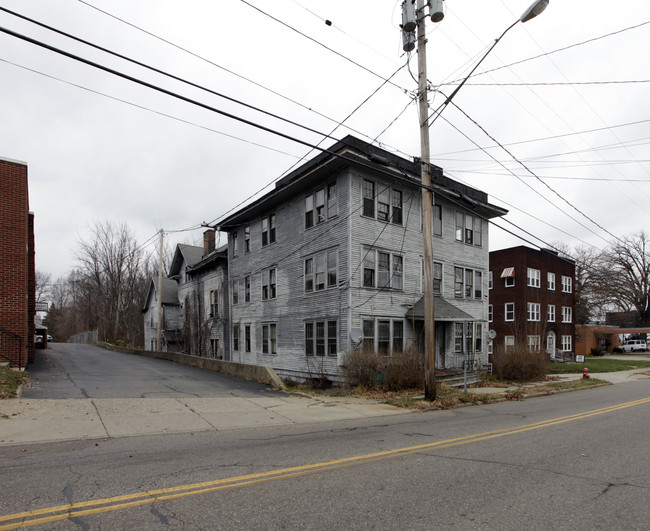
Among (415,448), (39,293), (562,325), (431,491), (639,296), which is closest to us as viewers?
(431,491)

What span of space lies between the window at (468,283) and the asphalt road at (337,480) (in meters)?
13.7

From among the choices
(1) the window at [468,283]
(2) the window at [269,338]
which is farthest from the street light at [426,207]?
(2) the window at [269,338]

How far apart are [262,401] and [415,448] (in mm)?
6058

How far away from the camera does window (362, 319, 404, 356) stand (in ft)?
58.9

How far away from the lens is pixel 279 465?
601 cm

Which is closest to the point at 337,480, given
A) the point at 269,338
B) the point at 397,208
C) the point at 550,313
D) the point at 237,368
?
the point at 237,368

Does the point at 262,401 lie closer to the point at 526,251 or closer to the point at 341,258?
the point at 341,258

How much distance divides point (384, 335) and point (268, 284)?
7499 millimetres

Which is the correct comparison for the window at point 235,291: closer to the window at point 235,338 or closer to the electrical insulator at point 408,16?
the window at point 235,338

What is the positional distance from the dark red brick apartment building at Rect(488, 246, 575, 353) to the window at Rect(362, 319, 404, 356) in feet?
64.2

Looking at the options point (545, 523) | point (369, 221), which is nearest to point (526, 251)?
point (369, 221)

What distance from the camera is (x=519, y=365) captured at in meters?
19.7

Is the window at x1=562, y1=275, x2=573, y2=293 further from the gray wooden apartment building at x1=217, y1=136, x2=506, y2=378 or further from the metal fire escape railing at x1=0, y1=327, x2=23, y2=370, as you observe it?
the metal fire escape railing at x1=0, y1=327, x2=23, y2=370

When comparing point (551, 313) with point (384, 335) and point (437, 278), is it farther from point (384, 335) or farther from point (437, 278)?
point (384, 335)
